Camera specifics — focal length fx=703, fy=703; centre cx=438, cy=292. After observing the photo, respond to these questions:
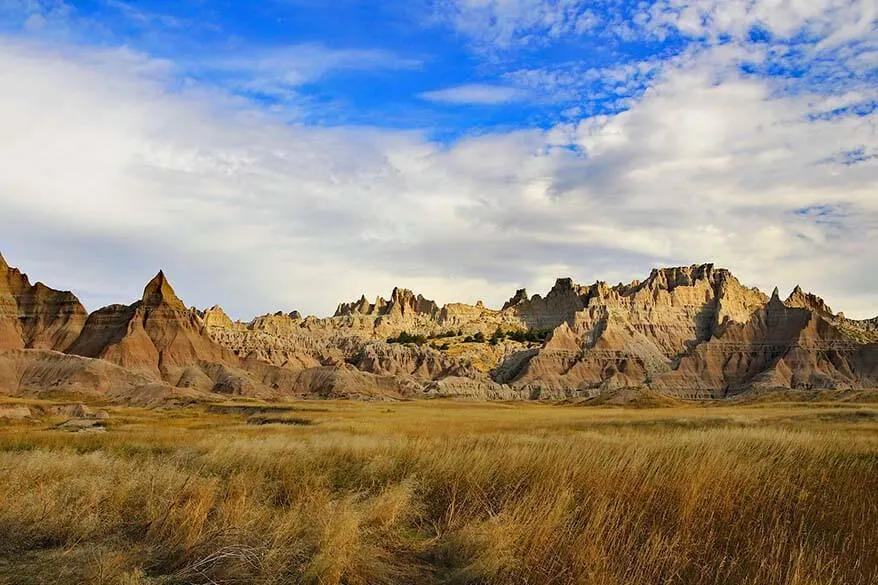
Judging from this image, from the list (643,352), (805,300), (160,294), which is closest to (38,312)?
(160,294)

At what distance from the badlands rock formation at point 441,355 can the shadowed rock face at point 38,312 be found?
231mm

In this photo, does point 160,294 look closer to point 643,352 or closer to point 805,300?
point 643,352

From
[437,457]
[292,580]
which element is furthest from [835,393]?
[292,580]

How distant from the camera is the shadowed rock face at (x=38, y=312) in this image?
120938mm

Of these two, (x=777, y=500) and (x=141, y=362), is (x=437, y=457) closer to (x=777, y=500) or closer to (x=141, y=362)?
(x=777, y=500)

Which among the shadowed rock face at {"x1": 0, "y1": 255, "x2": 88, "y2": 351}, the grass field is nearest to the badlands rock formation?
the shadowed rock face at {"x1": 0, "y1": 255, "x2": 88, "y2": 351}

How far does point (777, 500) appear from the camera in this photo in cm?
908

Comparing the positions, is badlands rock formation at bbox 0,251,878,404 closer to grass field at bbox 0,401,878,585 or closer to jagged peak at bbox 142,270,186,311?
jagged peak at bbox 142,270,186,311

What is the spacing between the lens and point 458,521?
8.34 metres

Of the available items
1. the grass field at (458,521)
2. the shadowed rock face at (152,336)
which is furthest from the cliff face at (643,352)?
the grass field at (458,521)

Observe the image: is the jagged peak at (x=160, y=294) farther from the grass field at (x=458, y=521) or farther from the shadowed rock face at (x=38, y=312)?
the grass field at (x=458, y=521)

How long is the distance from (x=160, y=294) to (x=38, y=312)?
21551mm

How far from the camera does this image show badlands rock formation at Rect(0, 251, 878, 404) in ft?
355

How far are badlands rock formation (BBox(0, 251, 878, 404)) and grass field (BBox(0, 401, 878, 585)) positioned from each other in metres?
79.0
